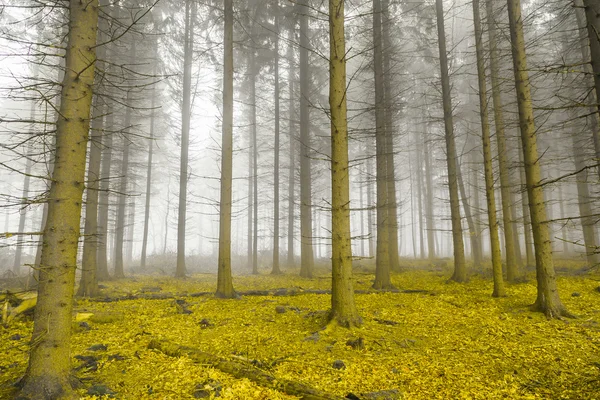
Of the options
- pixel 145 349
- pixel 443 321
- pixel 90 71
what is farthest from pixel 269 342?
pixel 90 71

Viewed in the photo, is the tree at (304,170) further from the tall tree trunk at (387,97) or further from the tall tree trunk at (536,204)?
the tall tree trunk at (536,204)

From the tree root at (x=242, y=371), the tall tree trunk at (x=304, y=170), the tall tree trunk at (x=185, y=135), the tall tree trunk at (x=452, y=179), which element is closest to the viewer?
the tree root at (x=242, y=371)

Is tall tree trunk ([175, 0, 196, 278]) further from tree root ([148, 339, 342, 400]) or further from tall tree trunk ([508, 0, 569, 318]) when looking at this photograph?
tall tree trunk ([508, 0, 569, 318])

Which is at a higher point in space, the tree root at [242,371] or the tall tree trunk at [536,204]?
the tall tree trunk at [536,204]

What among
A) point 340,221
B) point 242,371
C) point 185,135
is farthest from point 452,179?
point 185,135

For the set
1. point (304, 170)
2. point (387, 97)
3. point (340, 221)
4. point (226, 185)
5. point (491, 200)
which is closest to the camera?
point (340, 221)

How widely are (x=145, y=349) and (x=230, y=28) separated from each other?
31.5 ft

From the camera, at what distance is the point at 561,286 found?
10023 millimetres

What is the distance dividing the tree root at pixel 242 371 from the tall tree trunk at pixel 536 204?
6309 mm

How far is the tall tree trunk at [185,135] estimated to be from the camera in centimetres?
1633

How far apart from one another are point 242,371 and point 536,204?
7.40 meters

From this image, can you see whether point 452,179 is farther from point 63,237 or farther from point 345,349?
point 63,237

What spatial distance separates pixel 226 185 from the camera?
9500mm

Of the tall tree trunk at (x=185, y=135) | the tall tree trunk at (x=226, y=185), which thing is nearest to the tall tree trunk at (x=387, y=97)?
the tall tree trunk at (x=226, y=185)
